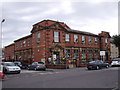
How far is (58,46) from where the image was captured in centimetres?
3181

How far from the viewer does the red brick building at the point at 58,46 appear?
30.6 metres

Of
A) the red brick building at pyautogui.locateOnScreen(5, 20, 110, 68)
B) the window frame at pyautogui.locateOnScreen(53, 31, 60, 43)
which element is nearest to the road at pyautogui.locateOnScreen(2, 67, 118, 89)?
the red brick building at pyautogui.locateOnScreen(5, 20, 110, 68)

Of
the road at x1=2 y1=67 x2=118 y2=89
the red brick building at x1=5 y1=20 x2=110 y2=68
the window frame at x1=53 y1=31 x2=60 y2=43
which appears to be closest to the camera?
the road at x1=2 y1=67 x2=118 y2=89

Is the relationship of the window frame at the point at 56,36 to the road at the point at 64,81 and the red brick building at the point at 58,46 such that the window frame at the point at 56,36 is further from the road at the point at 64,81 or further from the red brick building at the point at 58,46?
the road at the point at 64,81

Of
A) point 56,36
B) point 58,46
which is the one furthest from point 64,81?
point 56,36

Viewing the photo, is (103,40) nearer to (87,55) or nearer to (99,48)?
(99,48)

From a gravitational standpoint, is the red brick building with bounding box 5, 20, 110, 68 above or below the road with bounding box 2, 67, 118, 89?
above

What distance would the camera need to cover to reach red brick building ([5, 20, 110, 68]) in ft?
100

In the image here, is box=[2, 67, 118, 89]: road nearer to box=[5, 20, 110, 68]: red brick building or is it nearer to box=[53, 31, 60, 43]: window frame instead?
box=[5, 20, 110, 68]: red brick building

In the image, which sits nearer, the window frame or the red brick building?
the red brick building

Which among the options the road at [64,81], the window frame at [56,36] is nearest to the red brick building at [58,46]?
the window frame at [56,36]

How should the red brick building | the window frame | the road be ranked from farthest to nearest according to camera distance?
the window frame, the red brick building, the road

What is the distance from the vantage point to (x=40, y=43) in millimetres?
31797

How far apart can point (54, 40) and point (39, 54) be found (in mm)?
4161
